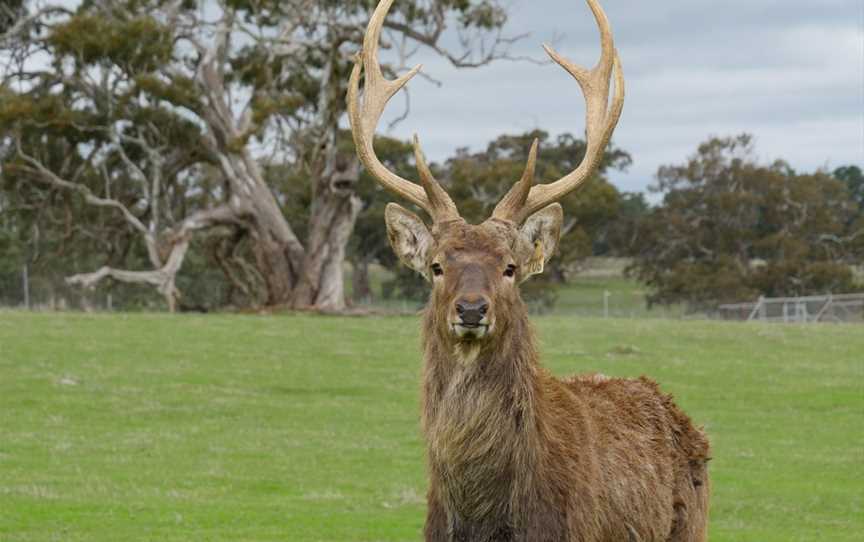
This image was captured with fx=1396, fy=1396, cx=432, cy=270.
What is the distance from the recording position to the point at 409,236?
7.79 m

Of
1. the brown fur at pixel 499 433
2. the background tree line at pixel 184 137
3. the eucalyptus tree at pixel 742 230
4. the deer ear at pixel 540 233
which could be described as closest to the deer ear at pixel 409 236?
the brown fur at pixel 499 433

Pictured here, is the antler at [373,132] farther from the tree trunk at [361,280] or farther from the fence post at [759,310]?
the tree trunk at [361,280]

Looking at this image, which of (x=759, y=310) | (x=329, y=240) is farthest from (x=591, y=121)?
(x=759, y=310)

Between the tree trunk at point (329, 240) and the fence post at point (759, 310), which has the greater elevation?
the tree trunk at point (329, 240)

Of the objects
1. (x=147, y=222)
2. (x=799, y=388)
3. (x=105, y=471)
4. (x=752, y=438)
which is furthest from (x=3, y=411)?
(x=147, y=222)

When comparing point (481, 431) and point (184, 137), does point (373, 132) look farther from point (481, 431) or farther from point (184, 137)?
point (184, 137)

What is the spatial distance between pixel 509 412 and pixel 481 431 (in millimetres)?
190

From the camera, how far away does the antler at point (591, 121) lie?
790 cm

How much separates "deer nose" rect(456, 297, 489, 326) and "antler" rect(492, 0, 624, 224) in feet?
3.95

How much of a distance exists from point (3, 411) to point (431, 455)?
1537 centimetres

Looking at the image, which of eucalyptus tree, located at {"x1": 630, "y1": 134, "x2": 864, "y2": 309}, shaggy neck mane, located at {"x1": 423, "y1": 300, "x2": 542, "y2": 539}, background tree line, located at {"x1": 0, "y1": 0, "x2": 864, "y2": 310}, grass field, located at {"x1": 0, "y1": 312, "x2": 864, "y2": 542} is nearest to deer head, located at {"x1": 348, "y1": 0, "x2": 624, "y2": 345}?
shaggy neck mane, located at {"x1": 423, "y1": 300, "x2": 542, "y2": 539}

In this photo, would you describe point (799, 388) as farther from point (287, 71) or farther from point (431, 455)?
point (287, 71)

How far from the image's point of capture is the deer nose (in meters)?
6.71

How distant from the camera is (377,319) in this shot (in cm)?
3869
